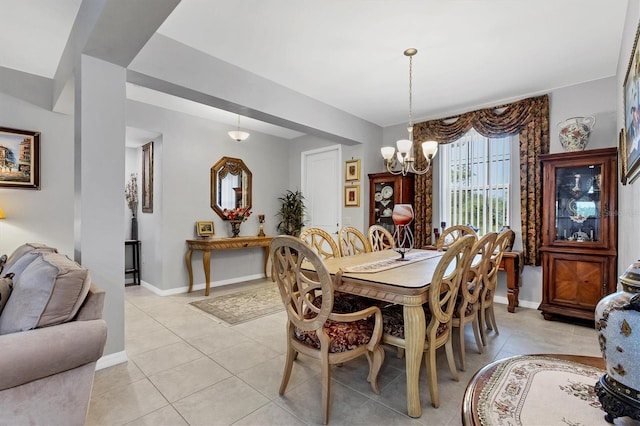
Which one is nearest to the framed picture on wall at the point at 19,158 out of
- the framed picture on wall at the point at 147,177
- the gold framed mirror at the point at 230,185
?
the framed picture on wall at the point at 147,177

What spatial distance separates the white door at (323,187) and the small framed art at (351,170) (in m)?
0.15

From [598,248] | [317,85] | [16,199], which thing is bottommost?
[598,248]

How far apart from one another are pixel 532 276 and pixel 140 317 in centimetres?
474

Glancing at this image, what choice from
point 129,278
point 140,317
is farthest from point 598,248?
point 129,278

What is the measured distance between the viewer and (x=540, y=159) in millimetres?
3496

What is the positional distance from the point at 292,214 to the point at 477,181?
3118 mm

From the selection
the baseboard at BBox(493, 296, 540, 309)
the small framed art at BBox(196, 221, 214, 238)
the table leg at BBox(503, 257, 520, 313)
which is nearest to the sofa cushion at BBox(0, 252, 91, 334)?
the small framed art at BBox(196, 221, 214, 238)

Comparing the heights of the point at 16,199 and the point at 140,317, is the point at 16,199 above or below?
above

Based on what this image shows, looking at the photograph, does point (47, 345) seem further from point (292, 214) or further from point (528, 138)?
point (528, 138)

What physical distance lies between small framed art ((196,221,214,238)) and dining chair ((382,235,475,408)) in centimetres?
349

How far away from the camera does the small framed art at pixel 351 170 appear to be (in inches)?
197

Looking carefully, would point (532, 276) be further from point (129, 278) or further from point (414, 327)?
point (129, 278)

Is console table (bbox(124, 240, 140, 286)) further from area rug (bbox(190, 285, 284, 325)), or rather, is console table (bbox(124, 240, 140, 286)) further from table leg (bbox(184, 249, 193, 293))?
area rug (bbox(190, 285, 284, 325))

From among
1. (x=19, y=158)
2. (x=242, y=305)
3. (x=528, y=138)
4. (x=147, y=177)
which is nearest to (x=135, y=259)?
(x=147, y=177)
